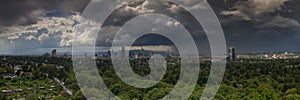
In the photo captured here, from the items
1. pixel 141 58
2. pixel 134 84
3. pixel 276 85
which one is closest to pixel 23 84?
pixel 134 84

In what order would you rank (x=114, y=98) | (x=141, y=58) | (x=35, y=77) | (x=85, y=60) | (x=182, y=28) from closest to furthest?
(x=182, y=28) < (x=114, y=98) < (x=35, y=77) < (x=85, y=60) < (x=141, y=58)

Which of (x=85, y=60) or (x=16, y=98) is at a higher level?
(x=85, y=60)

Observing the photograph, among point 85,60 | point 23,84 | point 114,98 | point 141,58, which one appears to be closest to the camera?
point 114,98

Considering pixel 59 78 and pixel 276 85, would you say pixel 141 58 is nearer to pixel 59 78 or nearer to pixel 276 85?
pixel 59 78

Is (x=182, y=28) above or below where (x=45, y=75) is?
above

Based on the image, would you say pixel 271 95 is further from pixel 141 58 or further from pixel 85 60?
pixel 141 58

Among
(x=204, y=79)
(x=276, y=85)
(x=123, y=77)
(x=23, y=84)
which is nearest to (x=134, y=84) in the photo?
(x=123, y=77)

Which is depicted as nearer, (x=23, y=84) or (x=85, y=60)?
(x=23, y=84)

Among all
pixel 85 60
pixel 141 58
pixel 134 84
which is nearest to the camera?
pixel 134 84

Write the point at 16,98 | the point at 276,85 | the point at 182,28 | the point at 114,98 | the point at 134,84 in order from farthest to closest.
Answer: the point at 276,85 → the point at 16,98 → the point at 134,84 → the point at 114,98 → the point at 182,28
